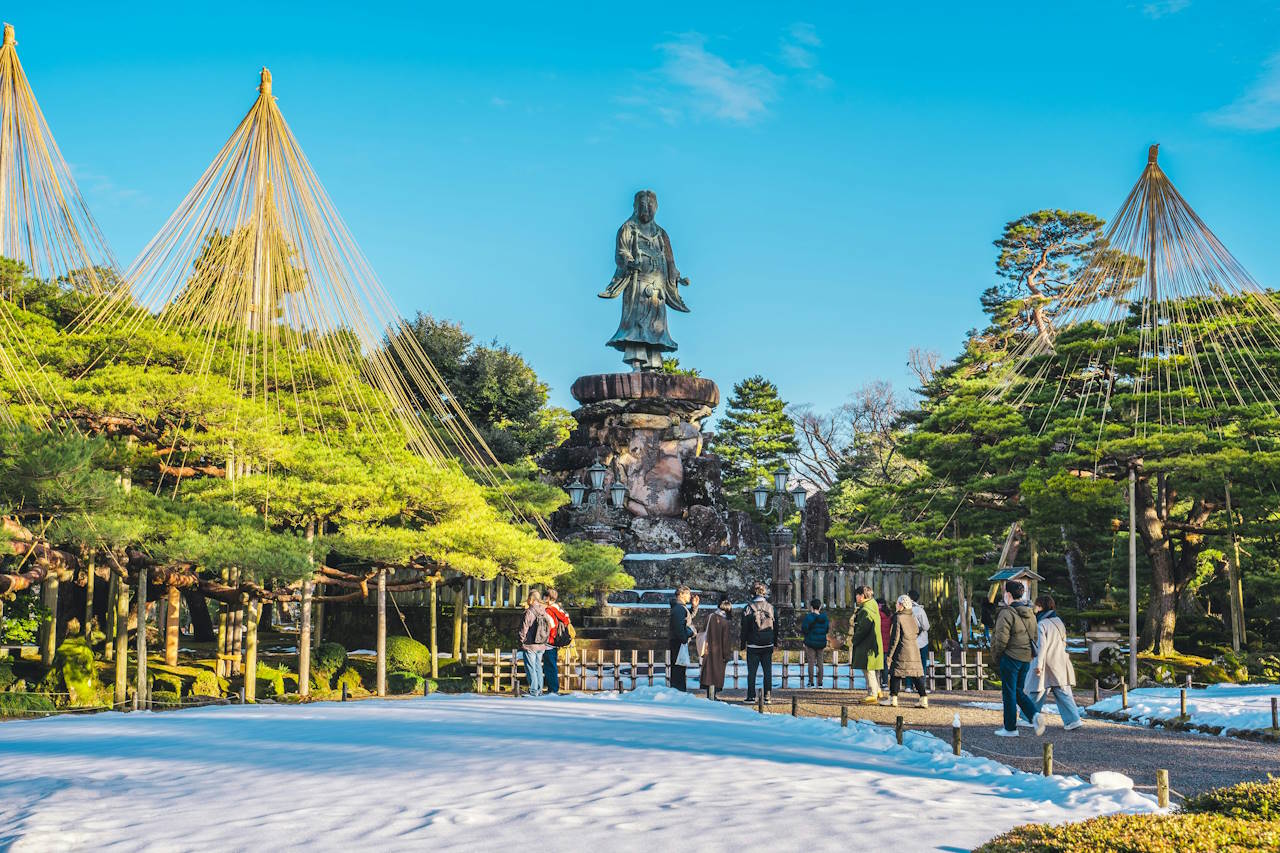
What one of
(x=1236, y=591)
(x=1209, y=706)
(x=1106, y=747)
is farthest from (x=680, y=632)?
(x=1236, y=591)

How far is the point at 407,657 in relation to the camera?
68.4ft

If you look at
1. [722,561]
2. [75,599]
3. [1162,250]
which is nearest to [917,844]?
[1162,250]

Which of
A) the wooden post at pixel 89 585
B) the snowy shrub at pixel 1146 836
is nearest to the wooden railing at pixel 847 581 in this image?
the wooden post at pixel 89 585

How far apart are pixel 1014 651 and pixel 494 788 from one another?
6.17 meters

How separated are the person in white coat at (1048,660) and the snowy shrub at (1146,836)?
17.2ft

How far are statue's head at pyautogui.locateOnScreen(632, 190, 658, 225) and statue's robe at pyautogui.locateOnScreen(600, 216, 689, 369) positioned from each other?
7.9 inches

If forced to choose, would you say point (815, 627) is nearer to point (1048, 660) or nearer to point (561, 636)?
point (561, 636)

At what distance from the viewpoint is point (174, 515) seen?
1499 centimetres

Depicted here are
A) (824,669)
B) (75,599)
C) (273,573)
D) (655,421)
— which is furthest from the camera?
(655,421)

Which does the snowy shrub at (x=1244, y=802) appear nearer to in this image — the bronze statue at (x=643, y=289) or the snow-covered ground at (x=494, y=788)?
the snow-covered ground at (x=494, y=788)

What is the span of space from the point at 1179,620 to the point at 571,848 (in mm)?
24146

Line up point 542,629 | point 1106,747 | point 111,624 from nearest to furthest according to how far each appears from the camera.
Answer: point 1106,747, point 542,629, point 111,624

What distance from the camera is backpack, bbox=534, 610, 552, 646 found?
14.4m

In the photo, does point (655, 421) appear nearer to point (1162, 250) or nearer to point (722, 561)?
point (722, 561)
